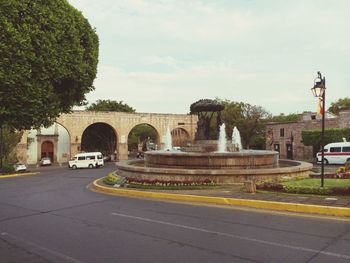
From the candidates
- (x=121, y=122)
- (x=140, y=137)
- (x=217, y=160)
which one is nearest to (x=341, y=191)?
(x=217, y=160)

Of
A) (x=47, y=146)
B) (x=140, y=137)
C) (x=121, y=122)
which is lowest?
(x=47, y=146)

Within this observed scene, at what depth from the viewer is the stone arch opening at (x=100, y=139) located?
55406mm

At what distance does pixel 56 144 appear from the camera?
50.5m

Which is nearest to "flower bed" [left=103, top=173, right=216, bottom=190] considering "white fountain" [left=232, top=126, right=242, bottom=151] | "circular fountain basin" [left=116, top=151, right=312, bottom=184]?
"circular fountain basin" [left=116, top=151, right=312, bottom=184]

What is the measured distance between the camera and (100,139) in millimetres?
58125

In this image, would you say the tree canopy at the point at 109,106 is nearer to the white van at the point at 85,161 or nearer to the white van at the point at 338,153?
the white van at the point at 85,161

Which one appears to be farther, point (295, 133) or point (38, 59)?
point (295, 133)

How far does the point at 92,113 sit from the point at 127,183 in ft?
109

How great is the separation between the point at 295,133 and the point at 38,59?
4507cm

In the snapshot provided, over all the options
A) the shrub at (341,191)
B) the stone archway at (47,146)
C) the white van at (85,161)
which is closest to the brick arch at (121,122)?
the stone archway at (47,146)

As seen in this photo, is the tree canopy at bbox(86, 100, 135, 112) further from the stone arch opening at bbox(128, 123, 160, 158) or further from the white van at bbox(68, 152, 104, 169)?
the white van at bbox(68, 152, 104, 169)

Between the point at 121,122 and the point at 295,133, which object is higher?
the point at 121,122

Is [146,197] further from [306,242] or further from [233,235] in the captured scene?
[306,242]

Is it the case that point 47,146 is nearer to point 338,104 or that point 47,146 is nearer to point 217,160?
point 217,160
